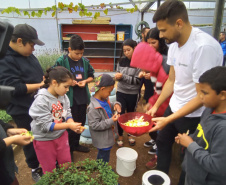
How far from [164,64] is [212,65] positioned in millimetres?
884

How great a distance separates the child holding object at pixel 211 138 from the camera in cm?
123

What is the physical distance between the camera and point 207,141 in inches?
53.7

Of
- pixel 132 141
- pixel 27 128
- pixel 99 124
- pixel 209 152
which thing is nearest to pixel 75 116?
pixel 27 128

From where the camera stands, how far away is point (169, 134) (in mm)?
2043

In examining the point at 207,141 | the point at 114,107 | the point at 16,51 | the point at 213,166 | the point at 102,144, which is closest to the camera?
the point at 213,166

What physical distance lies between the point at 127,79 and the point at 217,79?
1816 millimetres

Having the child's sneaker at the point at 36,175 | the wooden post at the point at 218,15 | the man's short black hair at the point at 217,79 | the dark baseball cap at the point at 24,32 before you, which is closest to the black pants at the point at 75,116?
the child's sneaker at the point at 36,175

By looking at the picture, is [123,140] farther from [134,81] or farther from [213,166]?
[213,166]

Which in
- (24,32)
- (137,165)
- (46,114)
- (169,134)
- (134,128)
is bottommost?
(137,165)

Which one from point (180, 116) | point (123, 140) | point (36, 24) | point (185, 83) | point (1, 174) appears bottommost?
point (123, 140)

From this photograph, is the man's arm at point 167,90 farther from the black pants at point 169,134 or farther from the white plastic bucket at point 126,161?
the white plastic bucket at point 126,161

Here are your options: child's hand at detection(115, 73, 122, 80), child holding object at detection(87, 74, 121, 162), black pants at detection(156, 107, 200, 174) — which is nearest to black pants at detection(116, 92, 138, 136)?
child's hand at detection(115, 73, 122, 80)

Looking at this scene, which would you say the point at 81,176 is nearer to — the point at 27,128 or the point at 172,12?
the point at 27,128

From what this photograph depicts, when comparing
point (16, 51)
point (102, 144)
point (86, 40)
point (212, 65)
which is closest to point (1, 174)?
point (102, 144)
